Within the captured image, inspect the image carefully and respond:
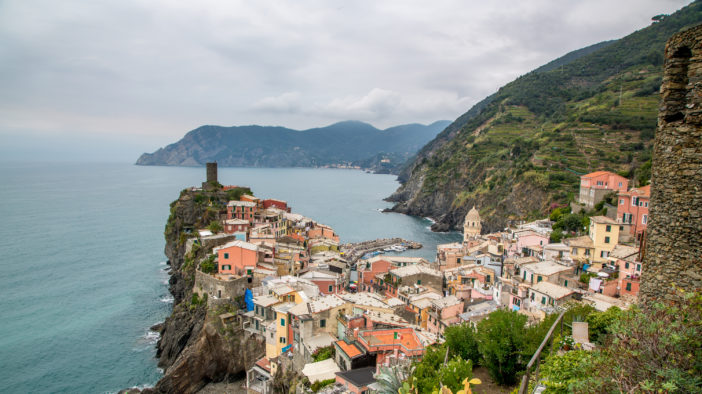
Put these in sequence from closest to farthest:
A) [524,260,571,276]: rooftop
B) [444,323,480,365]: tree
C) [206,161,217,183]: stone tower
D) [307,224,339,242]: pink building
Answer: [444,323,480,365]: tree
[524,260,571,276]: rooftop
[307,224,339,242]: pink building
[206,161,217,183]: stone tower

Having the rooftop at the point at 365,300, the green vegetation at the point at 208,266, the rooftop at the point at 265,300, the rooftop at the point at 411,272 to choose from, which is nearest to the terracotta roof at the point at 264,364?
the rooftop at the point at 265,300

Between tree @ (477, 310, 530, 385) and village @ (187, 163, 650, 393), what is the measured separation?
8.09ft

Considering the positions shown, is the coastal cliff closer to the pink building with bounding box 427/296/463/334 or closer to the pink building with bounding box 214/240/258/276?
the pink building with bounding box 214/240/258/276

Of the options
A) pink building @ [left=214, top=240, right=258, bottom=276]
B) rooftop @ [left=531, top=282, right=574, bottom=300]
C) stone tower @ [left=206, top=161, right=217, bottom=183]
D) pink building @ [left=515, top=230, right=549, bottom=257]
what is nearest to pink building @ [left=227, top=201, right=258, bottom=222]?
stone tower @ [left=206, top=161, right=217, bottom=183]

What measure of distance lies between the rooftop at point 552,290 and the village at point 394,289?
0.05m

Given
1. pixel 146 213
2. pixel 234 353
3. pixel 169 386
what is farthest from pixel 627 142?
pixel 146 213

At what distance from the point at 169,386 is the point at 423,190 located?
76.6m

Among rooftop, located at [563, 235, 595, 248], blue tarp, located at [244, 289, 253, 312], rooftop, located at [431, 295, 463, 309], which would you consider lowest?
blue tarp, located at [244, 289, 253, 312]

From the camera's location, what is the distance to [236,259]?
28000 millimetres

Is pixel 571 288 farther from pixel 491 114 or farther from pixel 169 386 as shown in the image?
pixel 491 114

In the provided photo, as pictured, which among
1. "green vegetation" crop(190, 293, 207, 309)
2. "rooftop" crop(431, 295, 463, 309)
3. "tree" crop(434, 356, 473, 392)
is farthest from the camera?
"green vegetation" crop(190, 293, 207, 309)

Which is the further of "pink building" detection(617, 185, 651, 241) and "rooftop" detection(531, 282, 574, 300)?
"pink building" detection(617, 185, 651, 241)

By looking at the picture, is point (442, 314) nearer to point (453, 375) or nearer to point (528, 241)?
point (453, 375)

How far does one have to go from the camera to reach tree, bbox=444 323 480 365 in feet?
42.6
